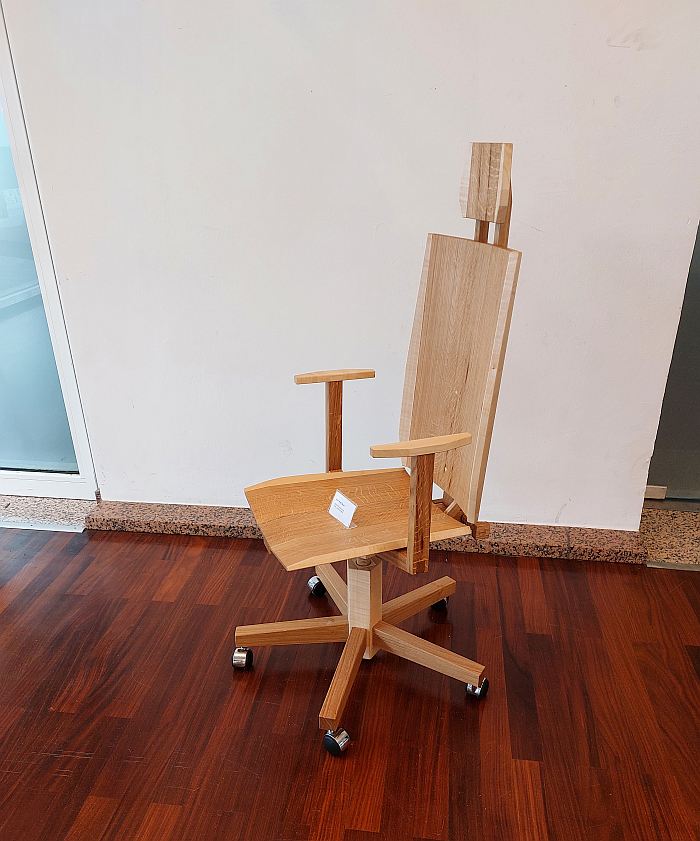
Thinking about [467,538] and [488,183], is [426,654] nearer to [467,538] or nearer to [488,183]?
[467,538]

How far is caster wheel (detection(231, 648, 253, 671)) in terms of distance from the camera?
191cm

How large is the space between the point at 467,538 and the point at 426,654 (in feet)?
2.58

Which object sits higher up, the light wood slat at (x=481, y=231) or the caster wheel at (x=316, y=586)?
the light wood slat at (x=481, y=231)

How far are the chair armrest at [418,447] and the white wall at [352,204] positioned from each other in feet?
3.07

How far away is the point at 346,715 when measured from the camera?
1777 millimetres

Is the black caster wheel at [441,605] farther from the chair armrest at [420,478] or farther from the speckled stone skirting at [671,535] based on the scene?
the speckled stone skirting at [671,535]

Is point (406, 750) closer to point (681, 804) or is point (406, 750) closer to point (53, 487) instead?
point (681, 804)

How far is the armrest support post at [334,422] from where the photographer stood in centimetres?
186

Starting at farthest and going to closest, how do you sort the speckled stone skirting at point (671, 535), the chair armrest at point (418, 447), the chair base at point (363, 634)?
the speckled stone skirting at point (671, 535)
the chair base at point (363, 634)
the chair armrest at point (418, 447)

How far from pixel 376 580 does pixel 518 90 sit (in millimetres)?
1515

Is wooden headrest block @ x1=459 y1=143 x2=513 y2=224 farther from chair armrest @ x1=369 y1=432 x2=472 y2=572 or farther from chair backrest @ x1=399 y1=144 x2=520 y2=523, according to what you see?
chair armrest @ x1=369 y1=432 x2=472 y2=572

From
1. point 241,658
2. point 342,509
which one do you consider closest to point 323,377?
point 342,509

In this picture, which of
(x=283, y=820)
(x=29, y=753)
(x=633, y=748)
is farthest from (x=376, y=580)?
(x=29, y=753)

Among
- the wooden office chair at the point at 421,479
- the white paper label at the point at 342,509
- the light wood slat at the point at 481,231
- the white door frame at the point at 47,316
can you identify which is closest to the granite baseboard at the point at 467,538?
the white door frame at the point at 47,316
